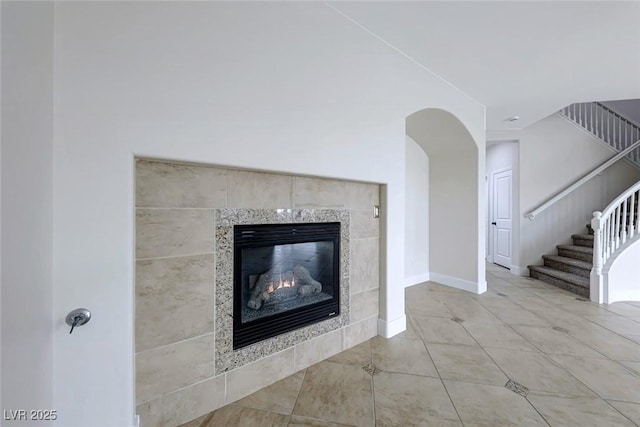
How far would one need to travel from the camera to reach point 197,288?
56.4 inches

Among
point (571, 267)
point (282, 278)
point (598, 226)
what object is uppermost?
point (598, 226)

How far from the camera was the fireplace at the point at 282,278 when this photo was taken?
162cm

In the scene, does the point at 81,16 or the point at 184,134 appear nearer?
the point at 81,16

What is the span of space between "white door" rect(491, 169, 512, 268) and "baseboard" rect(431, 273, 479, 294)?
2108 mm

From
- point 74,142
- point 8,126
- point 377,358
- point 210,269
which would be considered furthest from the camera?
point 377,358

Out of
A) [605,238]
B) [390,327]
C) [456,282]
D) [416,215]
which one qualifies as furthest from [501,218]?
[390,327]

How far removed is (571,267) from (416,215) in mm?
2593

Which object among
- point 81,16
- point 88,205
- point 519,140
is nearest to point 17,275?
point 88,205

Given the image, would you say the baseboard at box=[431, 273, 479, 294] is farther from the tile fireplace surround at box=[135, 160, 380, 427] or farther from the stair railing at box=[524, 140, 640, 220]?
the tile fireplace surround at box=[135, 160, 380, 427]

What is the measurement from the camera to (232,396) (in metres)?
1.55

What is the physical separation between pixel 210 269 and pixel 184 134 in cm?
74

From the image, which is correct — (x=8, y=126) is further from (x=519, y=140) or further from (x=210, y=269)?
(x=519, y=140)

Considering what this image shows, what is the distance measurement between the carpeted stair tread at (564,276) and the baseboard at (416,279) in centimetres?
191

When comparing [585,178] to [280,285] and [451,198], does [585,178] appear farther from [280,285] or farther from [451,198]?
[280,285]
